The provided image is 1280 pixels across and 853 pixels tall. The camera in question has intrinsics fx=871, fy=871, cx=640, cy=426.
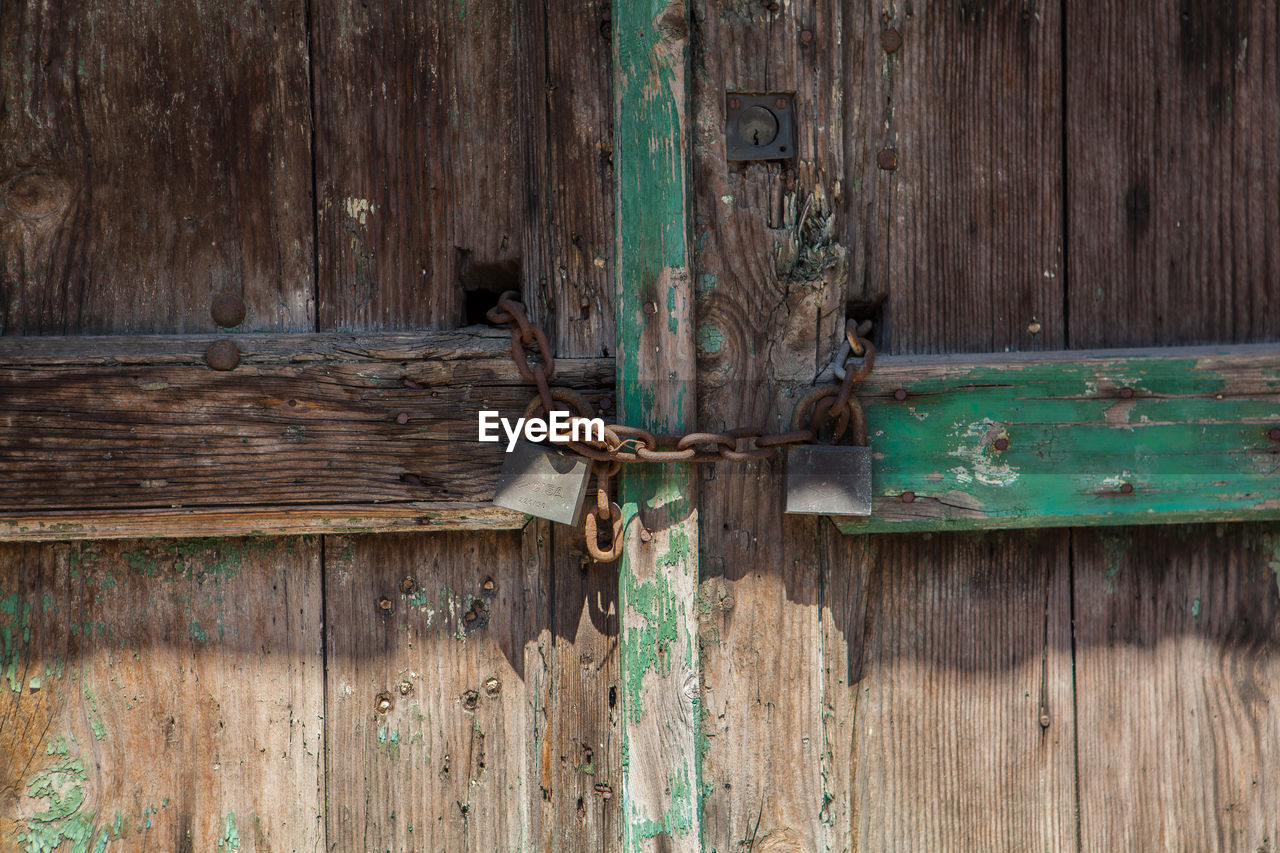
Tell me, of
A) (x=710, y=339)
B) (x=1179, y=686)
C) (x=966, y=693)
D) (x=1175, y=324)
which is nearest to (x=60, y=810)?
(x=710, y=339)

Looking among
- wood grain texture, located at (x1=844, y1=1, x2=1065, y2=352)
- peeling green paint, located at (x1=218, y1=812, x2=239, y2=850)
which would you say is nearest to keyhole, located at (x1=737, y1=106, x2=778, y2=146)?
wood grain texture, located at (x1=844, y1=1, x2=1065, y2=352)

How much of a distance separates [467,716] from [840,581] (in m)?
0.51

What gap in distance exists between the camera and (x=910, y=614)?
1152 mm

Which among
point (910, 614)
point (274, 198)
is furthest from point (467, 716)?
point (274, 198)

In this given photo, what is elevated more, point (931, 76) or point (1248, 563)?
point (931, 76)

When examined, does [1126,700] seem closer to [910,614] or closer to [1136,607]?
[1136,607]

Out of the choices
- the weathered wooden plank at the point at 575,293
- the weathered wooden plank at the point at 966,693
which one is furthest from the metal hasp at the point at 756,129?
the weathered wooden plank at the point at 966,693

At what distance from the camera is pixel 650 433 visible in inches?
39.5

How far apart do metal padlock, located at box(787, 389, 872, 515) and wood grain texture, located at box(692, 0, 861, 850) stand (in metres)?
0.07

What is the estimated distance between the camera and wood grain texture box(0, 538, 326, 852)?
3.61ft

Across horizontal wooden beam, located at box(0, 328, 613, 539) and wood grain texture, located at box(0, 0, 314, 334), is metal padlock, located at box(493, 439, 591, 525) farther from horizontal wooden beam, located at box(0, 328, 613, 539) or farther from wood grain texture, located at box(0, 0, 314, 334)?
wood grain texture, located at box(0, 0, 314, 334)

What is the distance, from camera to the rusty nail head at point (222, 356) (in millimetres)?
1060

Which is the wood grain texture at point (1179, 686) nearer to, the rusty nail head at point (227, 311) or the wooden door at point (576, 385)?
the wooden door at point (576, 385)

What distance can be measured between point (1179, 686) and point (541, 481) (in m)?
0.90
